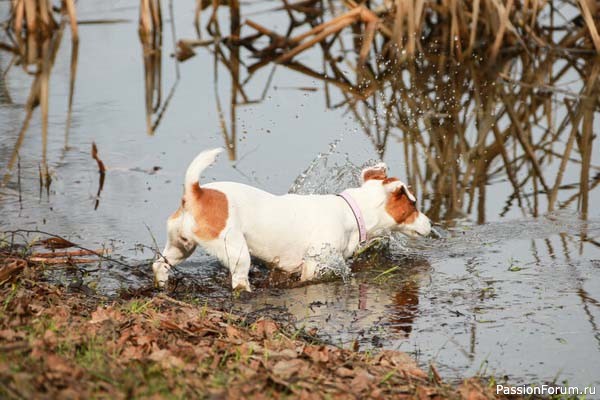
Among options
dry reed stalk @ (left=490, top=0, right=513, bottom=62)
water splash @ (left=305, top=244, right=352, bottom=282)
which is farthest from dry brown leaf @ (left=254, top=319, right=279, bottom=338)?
dry reed stalk @ (left=490, top=0, right=513, bottom=62)

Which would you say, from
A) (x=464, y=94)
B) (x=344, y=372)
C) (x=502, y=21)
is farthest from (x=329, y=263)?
(x=502, y=21)

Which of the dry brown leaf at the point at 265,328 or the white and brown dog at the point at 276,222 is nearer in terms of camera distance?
the dry brown leaf at the point at 265,328

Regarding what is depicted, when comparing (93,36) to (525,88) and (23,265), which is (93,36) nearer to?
(525,88)

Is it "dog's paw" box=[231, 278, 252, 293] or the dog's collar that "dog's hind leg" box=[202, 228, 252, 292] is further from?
the dog's collar

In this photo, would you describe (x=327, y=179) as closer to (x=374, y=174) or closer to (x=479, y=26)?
(x=374, y=174)

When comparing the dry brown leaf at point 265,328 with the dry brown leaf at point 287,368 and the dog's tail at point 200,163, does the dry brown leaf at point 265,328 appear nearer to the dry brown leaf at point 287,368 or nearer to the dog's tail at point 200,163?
the dry brown leaf at point 287,368

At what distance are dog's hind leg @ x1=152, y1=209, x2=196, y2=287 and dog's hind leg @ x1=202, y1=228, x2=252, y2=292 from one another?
0.15 meters

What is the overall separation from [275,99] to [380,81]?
4.99ft

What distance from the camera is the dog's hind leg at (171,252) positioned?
6062 millimetres

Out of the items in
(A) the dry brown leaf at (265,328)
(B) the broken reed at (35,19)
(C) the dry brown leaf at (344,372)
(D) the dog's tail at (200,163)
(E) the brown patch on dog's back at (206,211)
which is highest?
(B) the broken reed at (35,19)

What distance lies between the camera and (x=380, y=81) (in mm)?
12469

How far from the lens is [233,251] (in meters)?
6.04

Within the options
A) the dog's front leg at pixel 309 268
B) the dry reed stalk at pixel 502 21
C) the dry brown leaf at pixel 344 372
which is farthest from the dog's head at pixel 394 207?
the dry reed stalk at pixel 502 21

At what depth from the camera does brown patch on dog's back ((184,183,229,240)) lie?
590 cm
